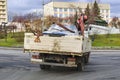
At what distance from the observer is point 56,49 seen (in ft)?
55.3

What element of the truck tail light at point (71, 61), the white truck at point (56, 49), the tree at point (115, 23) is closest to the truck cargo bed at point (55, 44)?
the white truck at point (56, 49)

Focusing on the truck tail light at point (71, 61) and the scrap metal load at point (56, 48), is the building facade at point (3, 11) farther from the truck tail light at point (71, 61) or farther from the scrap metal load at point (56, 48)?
the truck tail light at point (71, 61)

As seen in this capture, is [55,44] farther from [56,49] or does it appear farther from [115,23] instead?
[115,23]

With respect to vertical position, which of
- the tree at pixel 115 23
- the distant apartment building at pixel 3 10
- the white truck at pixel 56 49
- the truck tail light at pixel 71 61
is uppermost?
the distant apartment building at pixel 3 10

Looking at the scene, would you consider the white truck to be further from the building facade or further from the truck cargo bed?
the building facade

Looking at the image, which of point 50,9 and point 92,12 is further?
point 50,9

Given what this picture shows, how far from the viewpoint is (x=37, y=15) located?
115938 millimetres

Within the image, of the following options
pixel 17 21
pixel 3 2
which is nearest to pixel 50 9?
pixel 3 2

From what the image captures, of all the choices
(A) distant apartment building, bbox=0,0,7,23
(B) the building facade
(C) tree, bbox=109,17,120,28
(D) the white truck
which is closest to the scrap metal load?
(D) the white truck

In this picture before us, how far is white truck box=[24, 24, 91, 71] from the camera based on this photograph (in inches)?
655

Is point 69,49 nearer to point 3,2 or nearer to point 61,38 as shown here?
point 61,38

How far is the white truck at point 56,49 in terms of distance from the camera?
16625 mm

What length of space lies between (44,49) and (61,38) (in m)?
0.90

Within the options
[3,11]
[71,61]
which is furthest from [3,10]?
[71,61]
